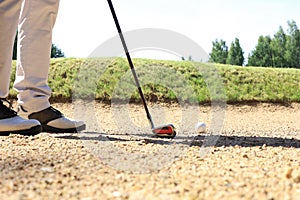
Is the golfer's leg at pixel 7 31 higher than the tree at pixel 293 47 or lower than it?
lower

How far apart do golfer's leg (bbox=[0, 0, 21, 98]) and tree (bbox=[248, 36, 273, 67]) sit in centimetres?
3254

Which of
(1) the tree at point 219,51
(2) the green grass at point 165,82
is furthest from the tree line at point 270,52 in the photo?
(2) the green grass at point 165,82

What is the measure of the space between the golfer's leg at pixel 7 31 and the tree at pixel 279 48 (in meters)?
32.8

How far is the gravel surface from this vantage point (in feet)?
4.81

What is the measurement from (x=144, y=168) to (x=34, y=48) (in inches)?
53.7

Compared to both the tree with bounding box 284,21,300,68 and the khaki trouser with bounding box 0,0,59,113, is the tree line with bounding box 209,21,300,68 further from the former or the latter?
the khaki trouser with bounding box 0,0,59,113

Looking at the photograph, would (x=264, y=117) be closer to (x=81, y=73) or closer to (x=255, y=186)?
(x=81, y=73)

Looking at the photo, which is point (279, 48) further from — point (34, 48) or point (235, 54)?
point (34, 48)

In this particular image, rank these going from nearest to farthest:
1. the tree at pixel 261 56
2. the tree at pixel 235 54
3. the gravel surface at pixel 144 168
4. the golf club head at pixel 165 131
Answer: the gravel surface at pixel 144 168, the golf club head at pixel 165 131, the tree at pixel 235 54, the tree at pixel 261 56

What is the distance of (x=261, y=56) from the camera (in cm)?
3441

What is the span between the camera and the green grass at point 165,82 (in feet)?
26.7

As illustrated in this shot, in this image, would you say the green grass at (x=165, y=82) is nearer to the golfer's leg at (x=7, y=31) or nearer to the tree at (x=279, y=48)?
the golfer's leg at (x=7, y=31)

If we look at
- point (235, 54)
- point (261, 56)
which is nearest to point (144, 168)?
point (235, 54)

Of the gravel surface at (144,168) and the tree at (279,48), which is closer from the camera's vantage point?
the gravel surface at (144,168)
